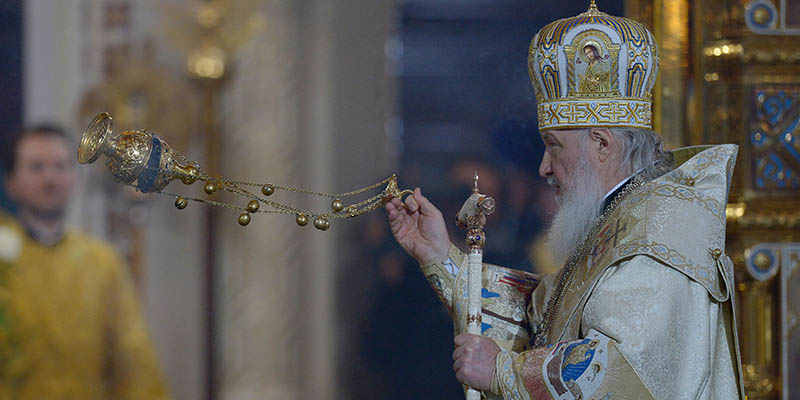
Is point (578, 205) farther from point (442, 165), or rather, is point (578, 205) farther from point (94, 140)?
point (442, 165)

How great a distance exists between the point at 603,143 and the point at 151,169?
45.0 inches

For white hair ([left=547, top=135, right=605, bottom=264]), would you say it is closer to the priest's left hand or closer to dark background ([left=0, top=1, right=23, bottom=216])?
the priest's left hand

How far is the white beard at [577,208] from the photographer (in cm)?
267

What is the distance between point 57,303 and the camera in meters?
5.29

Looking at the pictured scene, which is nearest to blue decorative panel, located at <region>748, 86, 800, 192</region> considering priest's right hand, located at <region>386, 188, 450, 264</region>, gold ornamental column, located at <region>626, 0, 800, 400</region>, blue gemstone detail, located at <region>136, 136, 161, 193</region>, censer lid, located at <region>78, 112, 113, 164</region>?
gold ornamental column, located at <region>626, 0, 800, 400</region>

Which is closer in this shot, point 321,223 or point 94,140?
point 94,140

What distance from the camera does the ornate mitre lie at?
263 cm

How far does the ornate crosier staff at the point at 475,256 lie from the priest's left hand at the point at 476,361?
104mm

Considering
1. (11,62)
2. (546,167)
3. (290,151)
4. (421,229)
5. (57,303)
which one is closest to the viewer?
(546,167)

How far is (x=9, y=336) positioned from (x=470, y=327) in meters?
3.31

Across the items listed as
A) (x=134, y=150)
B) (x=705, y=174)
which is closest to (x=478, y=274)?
(x=705, y=174)

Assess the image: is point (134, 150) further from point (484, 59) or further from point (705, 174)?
point (484, 59)

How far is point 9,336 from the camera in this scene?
514cm

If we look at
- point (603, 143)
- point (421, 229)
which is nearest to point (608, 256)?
point (603, 143)
